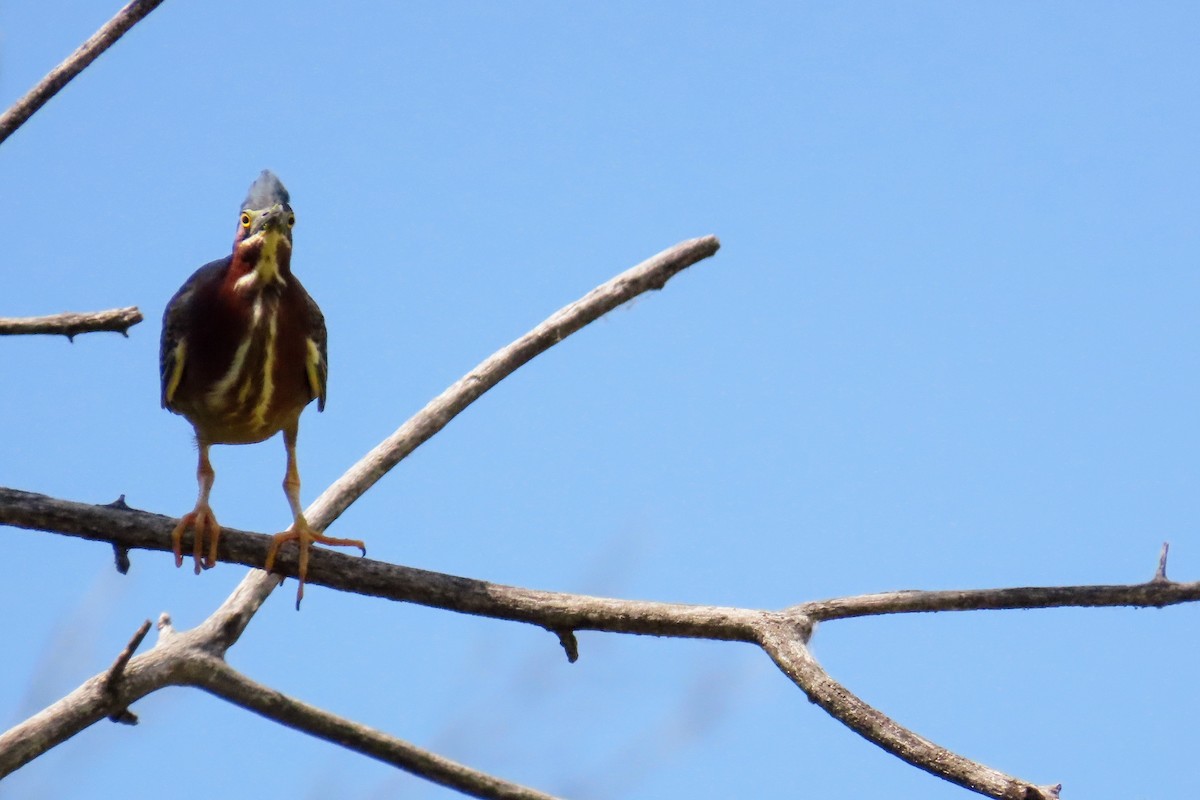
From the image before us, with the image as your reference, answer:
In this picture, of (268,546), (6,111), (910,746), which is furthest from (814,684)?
(6,111)

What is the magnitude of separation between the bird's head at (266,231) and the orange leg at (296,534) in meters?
0.68

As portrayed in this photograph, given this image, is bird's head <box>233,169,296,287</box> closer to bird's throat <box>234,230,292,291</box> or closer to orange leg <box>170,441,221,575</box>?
bird's throat <box>234,230,292,291</box>

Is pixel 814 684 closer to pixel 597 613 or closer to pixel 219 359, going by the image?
pixel 597 613

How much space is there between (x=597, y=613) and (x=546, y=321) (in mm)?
1359

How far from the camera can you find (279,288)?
12.2 feet

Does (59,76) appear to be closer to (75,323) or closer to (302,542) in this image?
(75,323)

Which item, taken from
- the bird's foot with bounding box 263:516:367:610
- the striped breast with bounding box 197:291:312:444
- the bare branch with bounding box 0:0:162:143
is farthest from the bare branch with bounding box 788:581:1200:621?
the bare branch with bounding box 0:0:162:143

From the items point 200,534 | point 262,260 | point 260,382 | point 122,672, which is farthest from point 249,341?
point 122,672

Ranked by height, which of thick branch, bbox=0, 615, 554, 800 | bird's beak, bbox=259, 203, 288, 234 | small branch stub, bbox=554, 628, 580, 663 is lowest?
thick branch, bbox=0, 615, 554, 800

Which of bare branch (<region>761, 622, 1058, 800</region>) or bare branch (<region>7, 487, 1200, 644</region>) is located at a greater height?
bare branch (<region>7, 487, 1200, 644</region>)

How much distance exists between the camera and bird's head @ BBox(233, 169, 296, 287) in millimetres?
3609

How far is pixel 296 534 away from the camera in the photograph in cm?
338

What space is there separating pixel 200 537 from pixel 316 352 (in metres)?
0.84

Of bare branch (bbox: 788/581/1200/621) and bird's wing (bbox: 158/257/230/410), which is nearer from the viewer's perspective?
bare branch (bbox: 788/581/1200/621)
